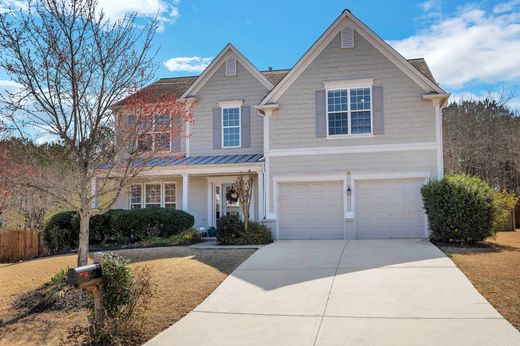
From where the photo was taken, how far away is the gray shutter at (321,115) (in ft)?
56.1

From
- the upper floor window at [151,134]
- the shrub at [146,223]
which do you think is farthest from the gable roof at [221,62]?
the upper floor window at [151,134]

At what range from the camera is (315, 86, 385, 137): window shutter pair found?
16.7 meters

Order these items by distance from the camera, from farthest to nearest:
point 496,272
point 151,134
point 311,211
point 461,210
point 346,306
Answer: point 311,211 → point 461,210 → point 151,134 → point 496,272 → point 346,306

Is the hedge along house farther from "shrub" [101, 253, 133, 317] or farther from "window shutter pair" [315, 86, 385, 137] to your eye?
"shrub" [101, 253, 133, 317]

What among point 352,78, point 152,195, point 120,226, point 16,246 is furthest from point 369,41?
point 16,246

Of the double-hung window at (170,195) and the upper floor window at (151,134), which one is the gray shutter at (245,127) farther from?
the upper floor window at (151,134)

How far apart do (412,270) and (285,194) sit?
729 centimetres

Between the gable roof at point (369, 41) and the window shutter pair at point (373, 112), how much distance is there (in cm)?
105

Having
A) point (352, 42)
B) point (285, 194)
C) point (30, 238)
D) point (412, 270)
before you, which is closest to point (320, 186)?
point (285, 194)

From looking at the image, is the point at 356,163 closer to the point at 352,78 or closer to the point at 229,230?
the point at 352,78

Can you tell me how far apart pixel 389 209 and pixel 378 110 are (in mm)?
3401

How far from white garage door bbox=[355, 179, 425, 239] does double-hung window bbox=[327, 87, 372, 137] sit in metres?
1.89

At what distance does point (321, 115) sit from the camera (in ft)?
56.4

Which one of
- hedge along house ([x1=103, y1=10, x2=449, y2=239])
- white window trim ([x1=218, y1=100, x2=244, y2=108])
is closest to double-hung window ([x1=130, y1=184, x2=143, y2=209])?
hedge along house ([x1=103, y1=10, x2=449, y2=239])
